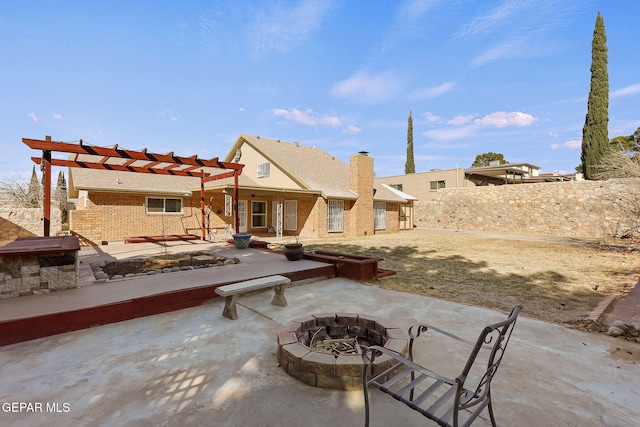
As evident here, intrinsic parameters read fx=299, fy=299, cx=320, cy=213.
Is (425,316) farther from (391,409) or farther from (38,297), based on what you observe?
(38,297)

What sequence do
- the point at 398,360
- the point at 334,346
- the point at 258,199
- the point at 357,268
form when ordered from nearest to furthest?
1. the point at 398,360
2. the point at 334,346
3. the point at 357,268
4. the point at 258,199

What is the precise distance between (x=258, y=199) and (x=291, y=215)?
237 cm

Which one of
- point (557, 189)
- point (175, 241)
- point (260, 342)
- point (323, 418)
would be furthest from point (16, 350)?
point (557, 189)

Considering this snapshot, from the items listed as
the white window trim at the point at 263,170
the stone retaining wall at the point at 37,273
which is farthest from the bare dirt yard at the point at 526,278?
the white window trim at the point at 263,170

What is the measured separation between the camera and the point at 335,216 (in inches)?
755

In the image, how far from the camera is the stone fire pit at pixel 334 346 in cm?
288

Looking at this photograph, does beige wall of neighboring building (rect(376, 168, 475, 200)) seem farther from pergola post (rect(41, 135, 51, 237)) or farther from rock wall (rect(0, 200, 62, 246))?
pergola post (rect(41, 135, 51, 237))

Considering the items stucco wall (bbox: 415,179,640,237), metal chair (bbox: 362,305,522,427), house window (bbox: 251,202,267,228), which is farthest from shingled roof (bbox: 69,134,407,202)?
metal chair (bbox: 362,305,522,427)

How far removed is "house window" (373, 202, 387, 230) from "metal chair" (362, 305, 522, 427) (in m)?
18.2

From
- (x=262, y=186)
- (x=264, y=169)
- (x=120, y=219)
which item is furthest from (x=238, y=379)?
(x=264, y=169)

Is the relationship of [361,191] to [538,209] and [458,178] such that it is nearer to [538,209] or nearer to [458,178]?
[538,209]

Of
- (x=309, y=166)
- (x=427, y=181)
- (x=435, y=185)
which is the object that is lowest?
(x=435, y=185)

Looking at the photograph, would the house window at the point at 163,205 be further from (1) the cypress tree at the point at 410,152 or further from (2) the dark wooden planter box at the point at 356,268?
(1) the cypress tree at the point at 410,152

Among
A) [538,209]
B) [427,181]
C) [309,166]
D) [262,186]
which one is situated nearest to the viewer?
[262,186]
